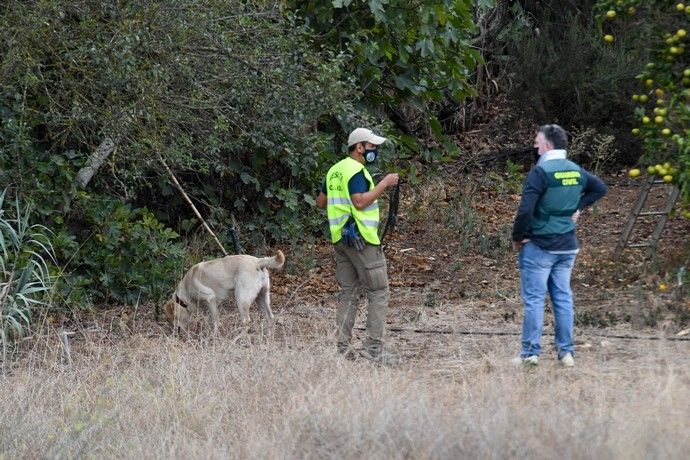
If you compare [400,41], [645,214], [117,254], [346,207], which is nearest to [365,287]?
[346,207]

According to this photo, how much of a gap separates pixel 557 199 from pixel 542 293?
671mm

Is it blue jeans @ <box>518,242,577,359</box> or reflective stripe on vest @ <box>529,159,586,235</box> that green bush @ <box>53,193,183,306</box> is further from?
reflective stripe on vest @ <box>529,159,586,235</box>

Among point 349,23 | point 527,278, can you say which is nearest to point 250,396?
point 527,278

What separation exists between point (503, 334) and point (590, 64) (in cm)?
896

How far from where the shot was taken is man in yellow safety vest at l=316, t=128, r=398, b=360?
9.24 metres

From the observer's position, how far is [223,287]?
451 inches

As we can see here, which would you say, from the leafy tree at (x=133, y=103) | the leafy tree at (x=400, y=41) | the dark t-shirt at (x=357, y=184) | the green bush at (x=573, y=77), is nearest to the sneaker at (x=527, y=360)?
the dark t-shirt at (x=357, y=184)

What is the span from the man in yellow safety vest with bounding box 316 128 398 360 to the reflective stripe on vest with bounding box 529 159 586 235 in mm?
1328

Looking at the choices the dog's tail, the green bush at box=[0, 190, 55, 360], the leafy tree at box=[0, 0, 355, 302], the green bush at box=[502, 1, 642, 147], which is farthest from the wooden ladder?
the green bush at box=[0, 190, 55, 360]

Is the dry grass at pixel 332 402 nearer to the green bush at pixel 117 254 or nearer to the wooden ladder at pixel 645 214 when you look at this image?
the green bush at pixel 117 254

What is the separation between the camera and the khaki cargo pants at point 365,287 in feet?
30.7

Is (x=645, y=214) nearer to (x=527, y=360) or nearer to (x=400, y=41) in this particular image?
(x=400, y=41)

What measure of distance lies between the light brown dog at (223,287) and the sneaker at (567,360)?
11.1 feet

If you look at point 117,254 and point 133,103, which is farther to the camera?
point 117,254
